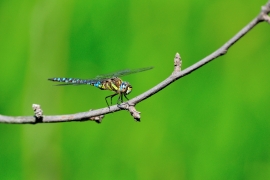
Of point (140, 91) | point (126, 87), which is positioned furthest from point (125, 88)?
point (140, 91)

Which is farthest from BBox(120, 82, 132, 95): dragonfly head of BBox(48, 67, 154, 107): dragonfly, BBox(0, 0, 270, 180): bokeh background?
BBox(0, 0, 270, 180): bokeh background

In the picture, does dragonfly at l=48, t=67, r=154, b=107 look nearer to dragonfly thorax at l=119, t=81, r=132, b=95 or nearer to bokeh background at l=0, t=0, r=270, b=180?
dragonfly thorax at l=119, t=81, r=132, b=95

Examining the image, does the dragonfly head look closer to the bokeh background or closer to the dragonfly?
the dragonfly

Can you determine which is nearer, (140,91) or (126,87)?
(126,87)

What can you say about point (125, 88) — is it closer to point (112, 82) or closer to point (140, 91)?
point (112, 82)

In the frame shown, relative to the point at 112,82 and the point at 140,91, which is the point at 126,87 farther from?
the point at 140,91

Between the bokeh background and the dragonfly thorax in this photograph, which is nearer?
the dragonfly thorax

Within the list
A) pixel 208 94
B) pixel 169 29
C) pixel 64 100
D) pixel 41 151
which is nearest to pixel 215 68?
pixel 208 94

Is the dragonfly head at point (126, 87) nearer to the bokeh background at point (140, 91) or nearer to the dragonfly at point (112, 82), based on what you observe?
the dragonfly at point (112, 82)

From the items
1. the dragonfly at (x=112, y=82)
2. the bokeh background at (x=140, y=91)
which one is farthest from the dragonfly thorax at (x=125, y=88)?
the bokeh background at (x=140, y=91)

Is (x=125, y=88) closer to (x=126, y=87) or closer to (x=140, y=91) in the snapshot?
(x=126, y=87)
